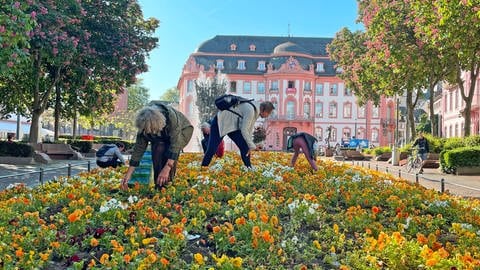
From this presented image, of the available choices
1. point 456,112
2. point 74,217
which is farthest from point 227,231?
point 456,112

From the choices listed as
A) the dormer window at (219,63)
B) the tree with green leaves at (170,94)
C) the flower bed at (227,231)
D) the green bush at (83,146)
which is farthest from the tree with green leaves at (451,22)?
the tree with green leaves at (170,94)

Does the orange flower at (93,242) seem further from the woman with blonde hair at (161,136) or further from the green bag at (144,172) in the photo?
the green bag at (144,172)

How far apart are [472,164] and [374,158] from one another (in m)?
16.7

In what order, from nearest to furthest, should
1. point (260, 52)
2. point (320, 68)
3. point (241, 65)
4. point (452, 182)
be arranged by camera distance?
1. point (452, 182)
2. point (241, 65)
3. point (320, 68)
4. point (260, 52)

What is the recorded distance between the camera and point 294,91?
70125 millimetres

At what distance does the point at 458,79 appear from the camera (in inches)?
1046

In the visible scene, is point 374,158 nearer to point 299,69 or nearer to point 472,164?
point 472,164

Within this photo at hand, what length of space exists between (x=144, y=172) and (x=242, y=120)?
2.14 m

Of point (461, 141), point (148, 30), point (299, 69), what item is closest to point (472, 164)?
point (461, 141)

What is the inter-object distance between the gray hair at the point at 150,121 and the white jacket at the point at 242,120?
254 cm

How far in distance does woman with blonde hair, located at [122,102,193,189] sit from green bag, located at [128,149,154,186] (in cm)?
16

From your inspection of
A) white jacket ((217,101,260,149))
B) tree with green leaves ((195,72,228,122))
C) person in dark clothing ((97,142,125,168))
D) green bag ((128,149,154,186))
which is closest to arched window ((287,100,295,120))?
tree with green leaves ((195,72,228,122))

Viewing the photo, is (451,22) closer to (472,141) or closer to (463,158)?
(463,158)

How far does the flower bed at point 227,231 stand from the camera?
349 cm
